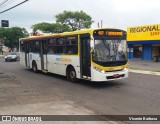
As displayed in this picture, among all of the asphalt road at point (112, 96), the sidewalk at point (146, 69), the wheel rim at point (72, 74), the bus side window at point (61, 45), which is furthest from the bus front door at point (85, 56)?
the sidewalk at point (146, 69)

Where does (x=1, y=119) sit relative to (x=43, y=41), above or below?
below

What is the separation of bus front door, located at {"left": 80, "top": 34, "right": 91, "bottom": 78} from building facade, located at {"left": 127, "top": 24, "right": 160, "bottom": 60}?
21766 mm

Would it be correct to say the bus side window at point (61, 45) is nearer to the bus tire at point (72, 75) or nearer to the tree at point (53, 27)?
the bus tire at point (72, 75)

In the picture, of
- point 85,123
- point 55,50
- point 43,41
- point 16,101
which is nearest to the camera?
point 85,123

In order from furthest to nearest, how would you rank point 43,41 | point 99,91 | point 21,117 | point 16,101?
point 43,41 → point 99,91 → point 16,101 → point 21,117

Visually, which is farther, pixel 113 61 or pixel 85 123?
pixel 113 61

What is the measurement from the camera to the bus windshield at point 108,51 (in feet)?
40.4

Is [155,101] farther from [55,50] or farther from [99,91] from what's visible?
[55,50]

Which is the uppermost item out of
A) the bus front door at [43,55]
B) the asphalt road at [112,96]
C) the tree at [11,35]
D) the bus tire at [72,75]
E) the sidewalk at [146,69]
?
the tree at [11,35]

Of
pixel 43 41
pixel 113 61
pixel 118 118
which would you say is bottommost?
pixel 118 118

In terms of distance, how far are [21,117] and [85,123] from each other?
1939mm

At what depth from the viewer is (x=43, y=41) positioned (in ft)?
58.9

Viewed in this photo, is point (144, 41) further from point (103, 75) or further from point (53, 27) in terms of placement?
point (53, 27)

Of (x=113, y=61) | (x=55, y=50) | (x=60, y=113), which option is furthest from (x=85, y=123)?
(x=55, y=50)
